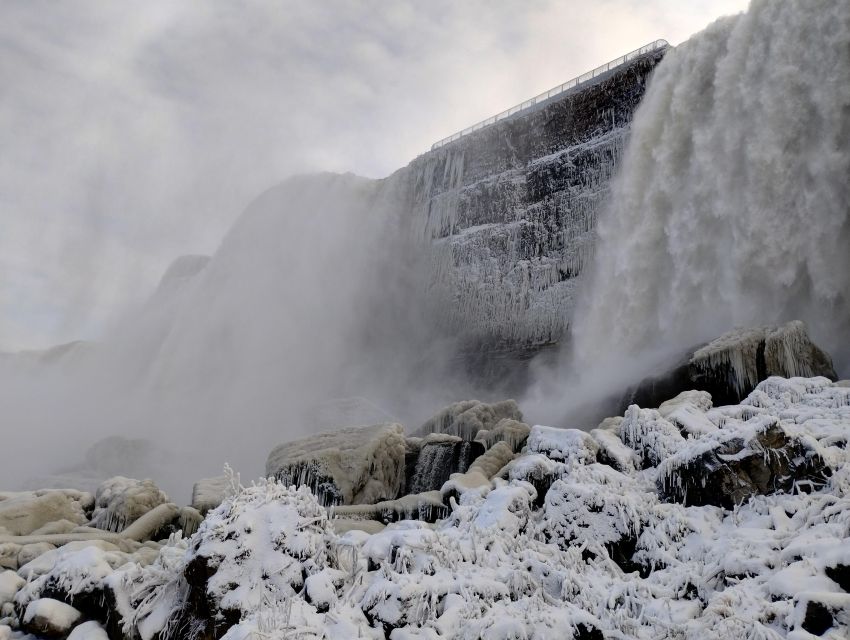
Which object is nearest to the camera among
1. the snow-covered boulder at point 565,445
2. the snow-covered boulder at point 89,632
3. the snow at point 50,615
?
the snow-covered boulder at point 89,632

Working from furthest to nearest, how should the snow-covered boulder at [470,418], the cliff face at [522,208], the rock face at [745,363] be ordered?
the cliff face at [522,208] → the snow-covered boulder at [470,418] → the rock face at [745,363]

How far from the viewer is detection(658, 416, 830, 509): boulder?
635 cm

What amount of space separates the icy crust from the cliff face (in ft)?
72.6

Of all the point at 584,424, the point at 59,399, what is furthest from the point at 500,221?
the point at 59,399

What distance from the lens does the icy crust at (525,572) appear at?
4629 mm

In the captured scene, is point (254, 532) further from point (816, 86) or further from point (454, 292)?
point (454, 292)

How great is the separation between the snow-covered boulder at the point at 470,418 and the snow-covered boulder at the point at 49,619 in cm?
1107

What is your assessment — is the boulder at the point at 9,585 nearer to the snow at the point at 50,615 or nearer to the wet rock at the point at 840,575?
the snow at the point at 50,615

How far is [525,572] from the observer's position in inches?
213

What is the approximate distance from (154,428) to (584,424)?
25044 millimetres

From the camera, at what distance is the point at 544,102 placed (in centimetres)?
2950

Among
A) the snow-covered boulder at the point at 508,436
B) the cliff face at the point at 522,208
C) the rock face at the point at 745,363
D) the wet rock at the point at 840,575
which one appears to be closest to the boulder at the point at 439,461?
the snow-covered boulder at the point at 508,436

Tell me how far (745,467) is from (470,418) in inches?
417

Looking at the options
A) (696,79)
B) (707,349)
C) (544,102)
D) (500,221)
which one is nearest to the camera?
(707,349)
